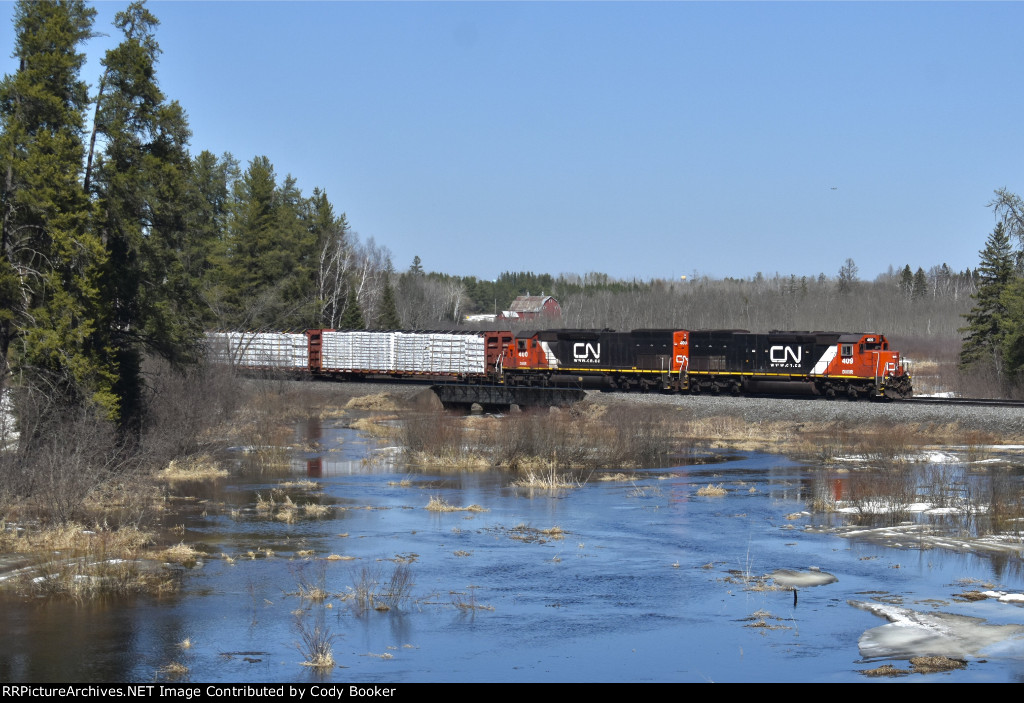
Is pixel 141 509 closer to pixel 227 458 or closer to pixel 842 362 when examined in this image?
pixel 227 458

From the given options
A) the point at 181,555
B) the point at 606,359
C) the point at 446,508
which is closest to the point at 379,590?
the point at 181,555

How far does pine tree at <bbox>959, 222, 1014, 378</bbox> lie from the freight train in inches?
511

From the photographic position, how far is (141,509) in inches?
852

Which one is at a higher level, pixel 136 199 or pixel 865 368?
pixel 136 199

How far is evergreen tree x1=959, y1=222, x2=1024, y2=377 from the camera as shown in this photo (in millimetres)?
55312

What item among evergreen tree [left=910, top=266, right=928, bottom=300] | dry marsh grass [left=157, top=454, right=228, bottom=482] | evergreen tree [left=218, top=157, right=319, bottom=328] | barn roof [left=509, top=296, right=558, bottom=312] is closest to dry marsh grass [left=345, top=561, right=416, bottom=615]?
dry marsh grass [left=157, top=454, right=228, bottom=482]

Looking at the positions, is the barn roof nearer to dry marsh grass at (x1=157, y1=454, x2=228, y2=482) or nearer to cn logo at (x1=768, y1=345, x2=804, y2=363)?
cn logo at (x1=768, y1=345, x2=804, y2=363)

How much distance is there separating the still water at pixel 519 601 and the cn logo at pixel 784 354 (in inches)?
930

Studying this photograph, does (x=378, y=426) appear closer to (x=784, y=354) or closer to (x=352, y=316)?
(x=784, y=354)

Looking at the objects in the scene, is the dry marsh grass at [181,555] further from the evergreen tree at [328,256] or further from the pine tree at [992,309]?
the evergreen tree at [328,256]

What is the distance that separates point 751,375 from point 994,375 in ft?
50.1

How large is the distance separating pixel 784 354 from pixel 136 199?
30.1m

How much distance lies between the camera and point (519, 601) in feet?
50.1

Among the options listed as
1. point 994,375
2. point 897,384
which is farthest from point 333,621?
point 994,375
